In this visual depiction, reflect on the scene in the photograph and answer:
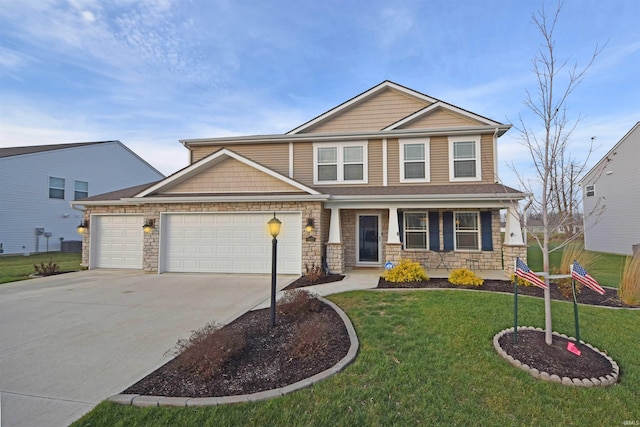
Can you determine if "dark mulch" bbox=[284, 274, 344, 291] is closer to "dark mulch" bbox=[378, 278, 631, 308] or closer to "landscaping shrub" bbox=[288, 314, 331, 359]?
"dark mulch" bbox=[378, 278, 631, 308]

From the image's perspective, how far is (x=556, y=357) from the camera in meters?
3.74

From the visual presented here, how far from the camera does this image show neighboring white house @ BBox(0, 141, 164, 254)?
16453 millimetres

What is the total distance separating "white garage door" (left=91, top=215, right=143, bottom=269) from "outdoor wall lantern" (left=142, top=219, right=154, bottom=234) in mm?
1085

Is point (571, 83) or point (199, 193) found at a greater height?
point (571, 83)

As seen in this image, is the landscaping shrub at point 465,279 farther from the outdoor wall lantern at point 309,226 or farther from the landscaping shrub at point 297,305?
the outdoor wall lantern at point 309,226

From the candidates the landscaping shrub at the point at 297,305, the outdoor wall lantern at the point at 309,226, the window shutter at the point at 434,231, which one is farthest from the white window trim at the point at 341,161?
the landscaping shrub at the point at 297,305

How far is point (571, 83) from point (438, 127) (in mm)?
7620

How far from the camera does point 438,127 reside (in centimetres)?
1172

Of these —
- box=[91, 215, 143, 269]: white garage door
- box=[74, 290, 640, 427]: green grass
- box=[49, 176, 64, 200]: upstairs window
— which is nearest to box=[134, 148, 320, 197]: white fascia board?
box=[91, 215, 143, 269]: white garage door

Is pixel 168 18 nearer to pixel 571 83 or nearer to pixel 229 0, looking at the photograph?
pixel 229 0

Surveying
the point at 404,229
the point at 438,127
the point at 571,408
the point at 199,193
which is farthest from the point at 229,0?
the point at 571,408

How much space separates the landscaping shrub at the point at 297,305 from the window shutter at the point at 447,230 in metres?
6.91

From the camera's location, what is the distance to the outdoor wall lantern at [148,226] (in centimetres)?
1036

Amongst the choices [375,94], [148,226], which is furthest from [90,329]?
[375,94]
